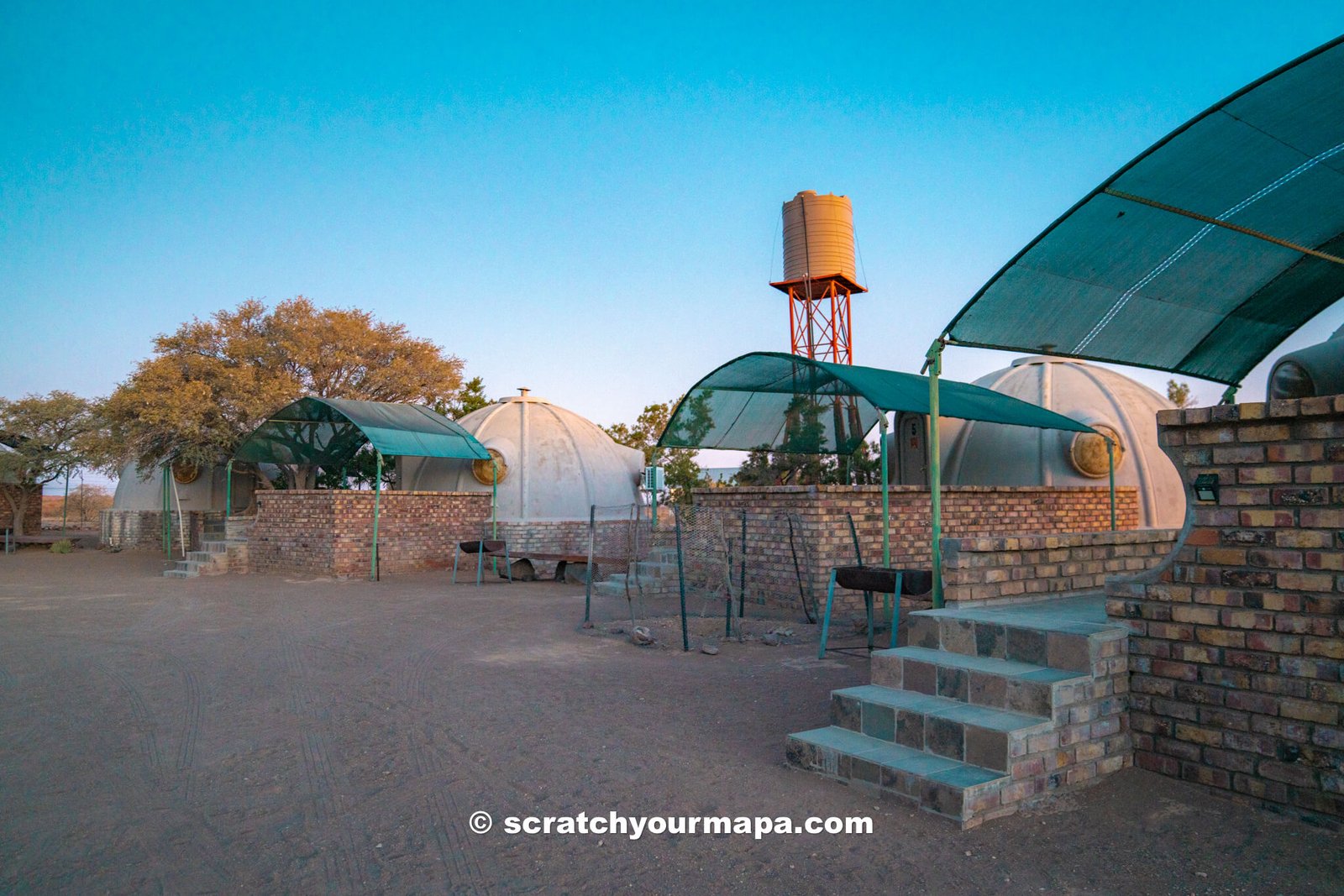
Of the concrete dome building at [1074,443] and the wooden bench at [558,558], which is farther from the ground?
the concrete dome building at [1074,443]

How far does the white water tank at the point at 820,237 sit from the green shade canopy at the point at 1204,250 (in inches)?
548

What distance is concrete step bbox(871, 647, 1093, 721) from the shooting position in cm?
367

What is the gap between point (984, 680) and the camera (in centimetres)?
393

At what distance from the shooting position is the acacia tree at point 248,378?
1927 cm

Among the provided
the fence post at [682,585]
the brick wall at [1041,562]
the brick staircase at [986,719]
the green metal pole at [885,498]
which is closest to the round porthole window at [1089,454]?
the green metal pole at [885,498]

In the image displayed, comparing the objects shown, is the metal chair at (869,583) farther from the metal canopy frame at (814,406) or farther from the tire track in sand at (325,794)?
the tire track in sand at (325,794)

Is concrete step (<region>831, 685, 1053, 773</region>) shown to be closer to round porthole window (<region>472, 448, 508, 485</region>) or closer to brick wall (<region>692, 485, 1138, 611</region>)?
brick wall (<region>692, 485, 1138, 611</region>)

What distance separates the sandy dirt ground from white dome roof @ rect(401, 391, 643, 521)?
11184 mm

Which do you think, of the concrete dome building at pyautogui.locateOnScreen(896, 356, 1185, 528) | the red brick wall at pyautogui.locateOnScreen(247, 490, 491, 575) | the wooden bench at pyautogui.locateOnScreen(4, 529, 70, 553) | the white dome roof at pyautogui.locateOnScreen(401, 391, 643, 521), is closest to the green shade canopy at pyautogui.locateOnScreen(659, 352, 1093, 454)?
the concrete dome building at pyautogui.locateOnScreen(896, 356, 1185, 528)

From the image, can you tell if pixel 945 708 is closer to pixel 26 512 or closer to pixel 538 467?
pixel 538 467

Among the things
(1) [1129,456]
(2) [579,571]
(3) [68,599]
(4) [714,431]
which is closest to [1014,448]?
(1) [1129,456]

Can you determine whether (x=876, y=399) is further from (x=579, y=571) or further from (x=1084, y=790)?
(x=579, y=571)

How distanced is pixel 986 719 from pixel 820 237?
59.6 ft

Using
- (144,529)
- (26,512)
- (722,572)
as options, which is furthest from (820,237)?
(26,512)
